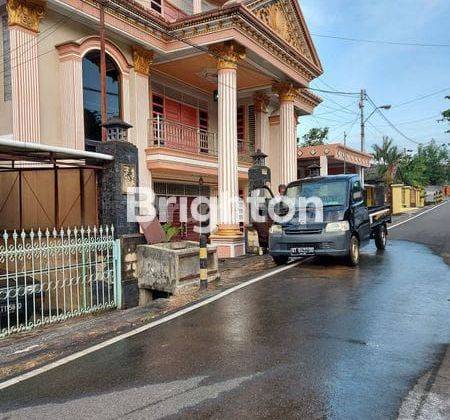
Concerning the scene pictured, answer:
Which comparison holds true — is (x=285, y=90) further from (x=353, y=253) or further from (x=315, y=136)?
(x=315, y=136)

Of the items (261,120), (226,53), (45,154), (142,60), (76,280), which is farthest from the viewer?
(261,120)

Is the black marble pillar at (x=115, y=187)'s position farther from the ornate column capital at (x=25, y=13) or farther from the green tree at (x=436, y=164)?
the green tree at (x=436, y=164)

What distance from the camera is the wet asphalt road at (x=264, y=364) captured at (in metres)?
3.46

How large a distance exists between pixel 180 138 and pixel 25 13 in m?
6.84

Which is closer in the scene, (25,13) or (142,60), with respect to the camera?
(25,13)

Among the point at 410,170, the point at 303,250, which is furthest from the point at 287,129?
the point at 410,170

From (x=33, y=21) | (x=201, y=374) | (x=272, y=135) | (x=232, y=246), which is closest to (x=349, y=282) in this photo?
(x=201, y=374)

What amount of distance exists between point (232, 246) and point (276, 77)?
7.68 metres

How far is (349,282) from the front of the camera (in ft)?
26.9

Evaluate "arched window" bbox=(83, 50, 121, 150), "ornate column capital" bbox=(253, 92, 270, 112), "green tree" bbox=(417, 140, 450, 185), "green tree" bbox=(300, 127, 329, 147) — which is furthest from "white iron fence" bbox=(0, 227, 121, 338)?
"green tree" bbox=(417, 140, 450, 185)

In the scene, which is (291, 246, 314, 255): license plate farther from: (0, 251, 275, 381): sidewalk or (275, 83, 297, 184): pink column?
(275, 83, 297, 184): pink column

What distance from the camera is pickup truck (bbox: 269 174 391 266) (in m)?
9.59

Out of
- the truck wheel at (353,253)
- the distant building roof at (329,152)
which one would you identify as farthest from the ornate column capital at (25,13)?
the distant building roof at (329,152)

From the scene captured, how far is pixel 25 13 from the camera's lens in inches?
416
